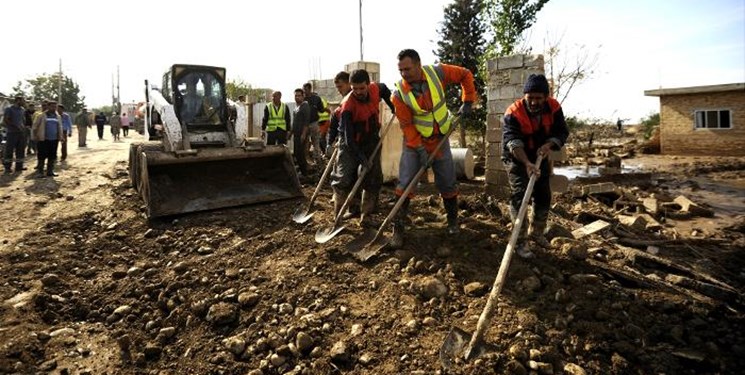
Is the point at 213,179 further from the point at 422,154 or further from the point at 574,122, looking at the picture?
the point at 574,122

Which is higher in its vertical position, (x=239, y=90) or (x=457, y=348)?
(x=239, y=90)

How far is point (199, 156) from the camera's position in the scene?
5.58m

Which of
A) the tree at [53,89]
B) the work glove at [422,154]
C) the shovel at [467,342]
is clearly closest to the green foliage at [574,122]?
the work glove at [422,154]

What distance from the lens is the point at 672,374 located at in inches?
90.5

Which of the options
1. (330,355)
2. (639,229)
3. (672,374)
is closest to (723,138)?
(639,229)

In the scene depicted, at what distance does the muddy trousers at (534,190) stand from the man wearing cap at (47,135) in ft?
29.6

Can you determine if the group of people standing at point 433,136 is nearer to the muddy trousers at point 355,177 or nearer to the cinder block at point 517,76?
the muddy trousers at point 355,177

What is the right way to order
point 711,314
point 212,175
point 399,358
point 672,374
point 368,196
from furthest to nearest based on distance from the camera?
point 212,175 → point 368,196 → point 711,314 → point 399,358 → point 672,374

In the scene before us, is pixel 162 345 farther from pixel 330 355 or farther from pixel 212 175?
pixel 212 175

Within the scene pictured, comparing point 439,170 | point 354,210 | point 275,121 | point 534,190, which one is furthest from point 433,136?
point 275,121

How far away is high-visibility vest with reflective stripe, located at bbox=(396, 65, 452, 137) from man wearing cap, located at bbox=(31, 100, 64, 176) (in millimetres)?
8167

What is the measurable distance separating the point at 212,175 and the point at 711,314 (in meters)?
5.43

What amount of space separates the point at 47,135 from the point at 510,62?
866 cm

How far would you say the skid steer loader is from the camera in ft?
17.9
